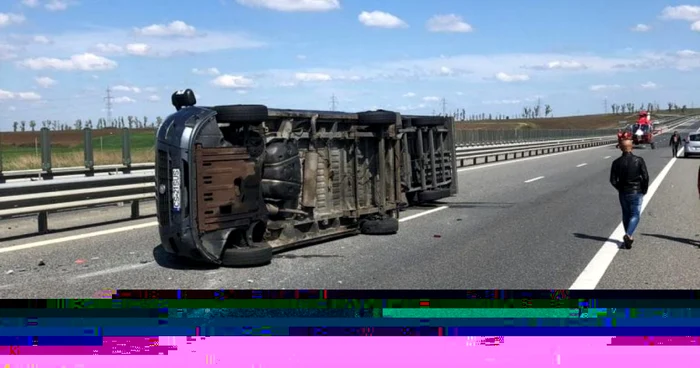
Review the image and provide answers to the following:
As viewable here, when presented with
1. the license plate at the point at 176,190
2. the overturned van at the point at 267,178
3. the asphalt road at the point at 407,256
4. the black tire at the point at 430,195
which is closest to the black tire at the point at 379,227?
the overturned van at the point at 267,178

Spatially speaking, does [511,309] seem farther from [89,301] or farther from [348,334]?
[89,301]

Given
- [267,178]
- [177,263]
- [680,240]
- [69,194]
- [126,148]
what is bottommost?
[680,240]

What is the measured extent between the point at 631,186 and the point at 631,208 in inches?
11.8

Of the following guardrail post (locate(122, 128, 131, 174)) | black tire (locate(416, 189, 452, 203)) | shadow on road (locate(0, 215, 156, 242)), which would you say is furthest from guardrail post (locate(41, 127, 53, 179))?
black tire (locate(416, 189, 452, 203))

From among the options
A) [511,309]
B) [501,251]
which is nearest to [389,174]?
[501,251]

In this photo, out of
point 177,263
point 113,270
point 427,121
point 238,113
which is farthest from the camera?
point 427,121

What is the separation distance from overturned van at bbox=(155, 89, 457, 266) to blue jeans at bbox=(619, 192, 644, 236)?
10.9 feet

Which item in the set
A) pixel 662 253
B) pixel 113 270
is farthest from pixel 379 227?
pixel 113 270

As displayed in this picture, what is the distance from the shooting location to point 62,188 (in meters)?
11.1

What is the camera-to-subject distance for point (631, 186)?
926 centimetres

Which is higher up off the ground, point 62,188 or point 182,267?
point 62,188

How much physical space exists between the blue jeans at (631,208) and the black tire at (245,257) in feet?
16.2

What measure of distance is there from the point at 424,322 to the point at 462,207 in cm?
1007

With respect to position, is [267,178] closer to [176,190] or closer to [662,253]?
[176,190]
